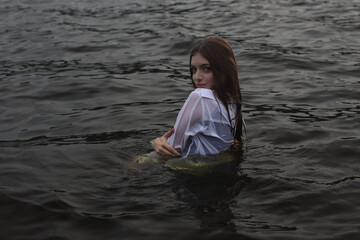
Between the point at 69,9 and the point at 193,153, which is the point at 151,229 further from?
the point at 69,9

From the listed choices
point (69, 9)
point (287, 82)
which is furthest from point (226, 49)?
point (69, 9)

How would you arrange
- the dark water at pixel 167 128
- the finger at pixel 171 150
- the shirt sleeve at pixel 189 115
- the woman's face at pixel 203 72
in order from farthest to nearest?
1. the finger at pixel 171 150
2. the woman's face at pixel 203 72
3. the shirt sleeve at pixel 189 115
4. the dark water at pixel 167 128

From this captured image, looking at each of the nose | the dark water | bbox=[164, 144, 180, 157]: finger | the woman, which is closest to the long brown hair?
the woman

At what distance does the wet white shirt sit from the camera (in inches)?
197

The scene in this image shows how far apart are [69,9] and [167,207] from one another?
1259cm

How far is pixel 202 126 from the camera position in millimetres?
5066

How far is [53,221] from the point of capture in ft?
15.8

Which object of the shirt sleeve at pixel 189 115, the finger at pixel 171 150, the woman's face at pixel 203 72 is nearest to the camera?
the shirt sleeve at pixel 189 115

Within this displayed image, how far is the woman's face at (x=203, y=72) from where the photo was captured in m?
5.09

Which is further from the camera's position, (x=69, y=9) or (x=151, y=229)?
(x=69, y=9)

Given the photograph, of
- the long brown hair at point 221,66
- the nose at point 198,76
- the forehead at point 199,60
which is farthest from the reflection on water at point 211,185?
the forehead at point 199,60

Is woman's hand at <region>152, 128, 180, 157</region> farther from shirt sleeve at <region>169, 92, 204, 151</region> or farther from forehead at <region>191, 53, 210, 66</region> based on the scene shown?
forehead at <region>191, 53, 210, 66</region>

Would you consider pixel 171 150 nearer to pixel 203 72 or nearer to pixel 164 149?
pixel 164 149

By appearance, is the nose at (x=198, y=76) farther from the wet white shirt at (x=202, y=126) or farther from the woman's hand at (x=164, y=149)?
the woman's hand at (x=164, y=149)
